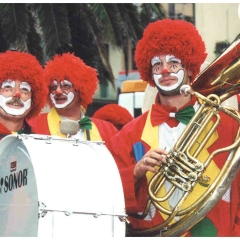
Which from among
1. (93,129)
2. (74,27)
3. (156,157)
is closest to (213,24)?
(74,27)

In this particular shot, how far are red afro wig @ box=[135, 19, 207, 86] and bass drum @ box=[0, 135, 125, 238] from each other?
100 centimetres

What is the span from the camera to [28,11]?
7.73m

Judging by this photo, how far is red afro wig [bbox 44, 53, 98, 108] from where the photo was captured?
594cm

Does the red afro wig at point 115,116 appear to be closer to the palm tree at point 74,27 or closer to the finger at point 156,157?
the palm tree at point 74,27

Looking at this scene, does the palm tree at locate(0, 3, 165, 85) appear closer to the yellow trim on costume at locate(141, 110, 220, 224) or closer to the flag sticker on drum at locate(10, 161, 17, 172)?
the yellow trim on costume at locate(141, 110, 220, 224)

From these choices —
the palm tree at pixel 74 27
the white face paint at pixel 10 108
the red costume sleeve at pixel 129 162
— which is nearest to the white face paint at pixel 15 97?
the white face paint at pixel 10 108

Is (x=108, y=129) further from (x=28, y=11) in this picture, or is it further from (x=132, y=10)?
(x=132, y=10)

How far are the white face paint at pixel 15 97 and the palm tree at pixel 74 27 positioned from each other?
224 cm

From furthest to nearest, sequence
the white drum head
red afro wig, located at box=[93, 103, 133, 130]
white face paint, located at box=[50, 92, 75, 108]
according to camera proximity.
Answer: red afro wig, located at box=[93, 103, 133, 130]
white face paint, located at box=[50, 92, 75, 108]
the white drum head

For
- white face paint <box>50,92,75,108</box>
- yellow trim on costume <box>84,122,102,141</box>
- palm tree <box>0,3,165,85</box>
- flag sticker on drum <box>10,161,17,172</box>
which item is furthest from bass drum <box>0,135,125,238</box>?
palm tree <box>0,3,165,85</box>

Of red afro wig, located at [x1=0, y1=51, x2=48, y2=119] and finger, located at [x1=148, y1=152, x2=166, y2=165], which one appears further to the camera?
red afro wig, located at [x1=0, y1=51, x2=48, y2=119]

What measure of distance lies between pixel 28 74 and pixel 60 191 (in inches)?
60.1

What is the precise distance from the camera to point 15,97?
511 cm

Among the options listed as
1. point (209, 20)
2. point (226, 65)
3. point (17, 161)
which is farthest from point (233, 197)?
point (209, 20)
